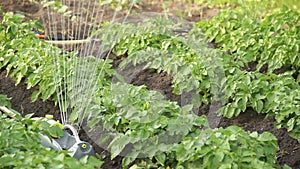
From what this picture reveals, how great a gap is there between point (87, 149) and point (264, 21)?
2.54 m

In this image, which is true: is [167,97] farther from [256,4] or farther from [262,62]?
[256,4]

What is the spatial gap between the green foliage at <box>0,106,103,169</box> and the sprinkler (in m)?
0.14

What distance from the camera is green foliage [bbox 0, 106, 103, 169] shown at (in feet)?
10.3

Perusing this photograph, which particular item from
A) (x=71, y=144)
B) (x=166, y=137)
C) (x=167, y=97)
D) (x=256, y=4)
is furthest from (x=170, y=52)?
(x=256, y=4)

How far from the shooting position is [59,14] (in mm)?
7270

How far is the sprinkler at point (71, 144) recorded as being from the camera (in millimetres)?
3926

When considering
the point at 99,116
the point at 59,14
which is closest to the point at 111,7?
the point at 59,14

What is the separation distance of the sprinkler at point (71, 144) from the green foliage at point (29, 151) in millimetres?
135

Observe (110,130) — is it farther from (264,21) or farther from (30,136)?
(264,21)

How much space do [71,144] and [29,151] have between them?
2.65 ft

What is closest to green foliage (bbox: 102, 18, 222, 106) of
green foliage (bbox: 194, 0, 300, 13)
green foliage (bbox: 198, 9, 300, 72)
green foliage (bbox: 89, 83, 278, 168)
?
green foliage (bbox: 198, 9, 300, 72)

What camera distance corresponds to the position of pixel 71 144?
412 cm

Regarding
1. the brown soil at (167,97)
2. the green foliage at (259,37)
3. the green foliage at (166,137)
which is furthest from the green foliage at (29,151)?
the green foliage at (259,37)

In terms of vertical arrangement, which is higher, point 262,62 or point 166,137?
point 166,137
